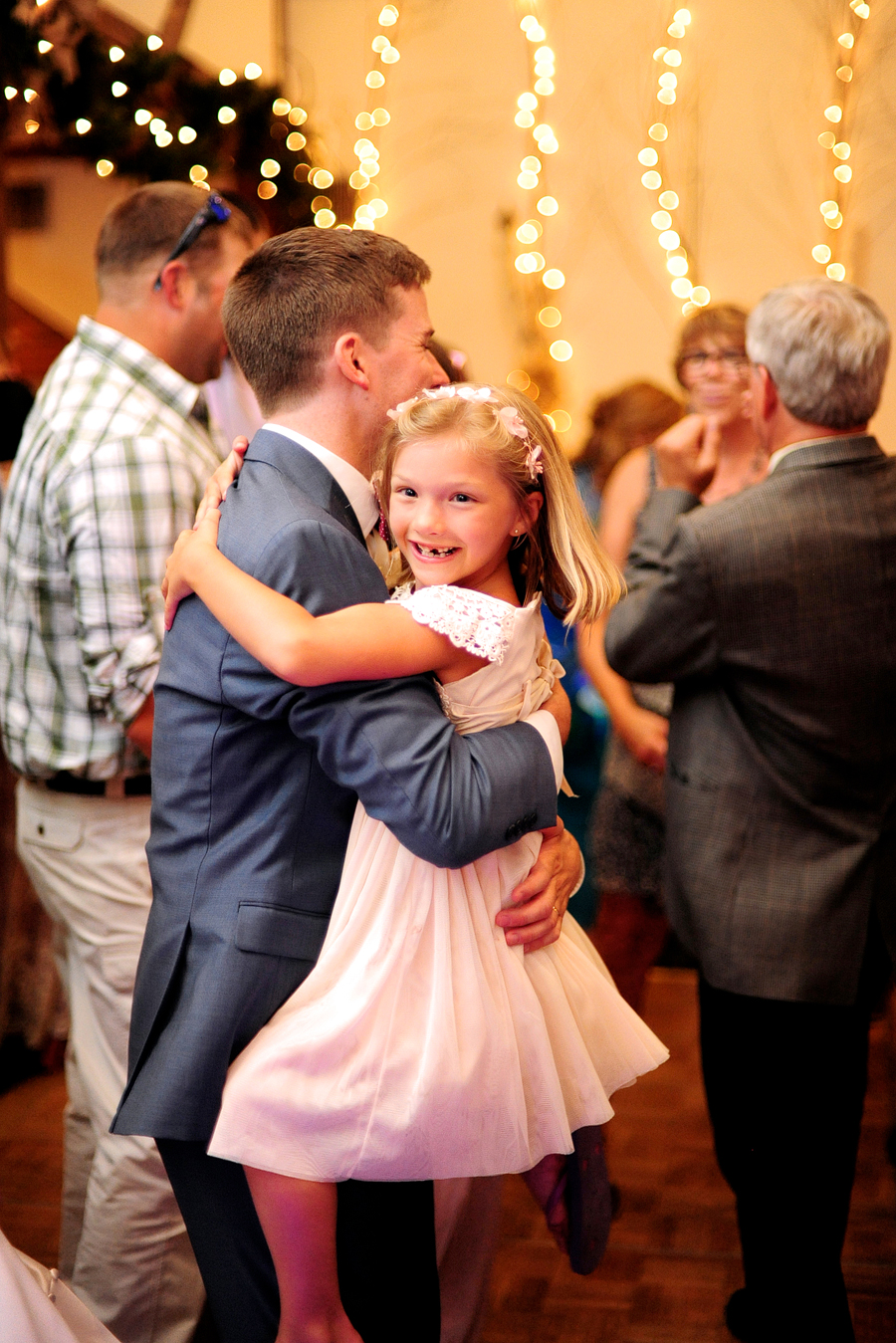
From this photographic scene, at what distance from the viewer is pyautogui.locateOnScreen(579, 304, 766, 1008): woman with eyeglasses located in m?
2.86

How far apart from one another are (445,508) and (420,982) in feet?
1.83

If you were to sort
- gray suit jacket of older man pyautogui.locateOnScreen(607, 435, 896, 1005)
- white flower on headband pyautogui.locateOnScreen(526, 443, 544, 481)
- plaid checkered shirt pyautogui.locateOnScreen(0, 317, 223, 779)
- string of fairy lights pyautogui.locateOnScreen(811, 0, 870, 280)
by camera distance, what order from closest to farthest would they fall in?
1. white flower on headband pyautogui.locateOnScreen(526, 443, 544, 481)
2. gray suit jacket of older man pyautogui.locateOnScreen(607, 435, 896, 1005)
3. plaid checkered shirt pyautogui.locateOnScreen(0, 317, 223, 779)
4. string of fairy lights pyautogui.locateOnScreen(811, 0, 870, 280)

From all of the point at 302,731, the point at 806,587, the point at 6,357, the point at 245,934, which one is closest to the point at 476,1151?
the point at 245,934

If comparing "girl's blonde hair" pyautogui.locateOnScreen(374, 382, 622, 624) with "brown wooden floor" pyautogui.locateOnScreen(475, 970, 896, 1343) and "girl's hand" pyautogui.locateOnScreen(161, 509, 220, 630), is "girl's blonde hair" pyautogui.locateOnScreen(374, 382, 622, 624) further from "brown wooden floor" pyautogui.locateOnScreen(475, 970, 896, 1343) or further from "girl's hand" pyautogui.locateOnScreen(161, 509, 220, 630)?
"brown wooden floor" pyautogui.locateOnScreen(475, 970, 896, 1343)

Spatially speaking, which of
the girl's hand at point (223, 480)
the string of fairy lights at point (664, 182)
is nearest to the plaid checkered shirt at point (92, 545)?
the girl's hand at point (223, 480)

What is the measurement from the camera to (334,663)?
1.30 metres

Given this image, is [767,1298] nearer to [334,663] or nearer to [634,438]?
[334,663]

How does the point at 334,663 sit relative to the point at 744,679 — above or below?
above

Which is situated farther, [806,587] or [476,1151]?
[806,587]

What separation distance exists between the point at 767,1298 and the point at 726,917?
0.67 m

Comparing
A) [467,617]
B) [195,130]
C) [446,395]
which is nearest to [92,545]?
[446,395]

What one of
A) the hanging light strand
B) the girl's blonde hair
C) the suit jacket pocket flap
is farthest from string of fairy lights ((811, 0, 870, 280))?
the suit jacket pocket flap

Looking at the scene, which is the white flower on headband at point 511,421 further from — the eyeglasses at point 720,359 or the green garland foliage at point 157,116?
the green garland foliage at point 157,116

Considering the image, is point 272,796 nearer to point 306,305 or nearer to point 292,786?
point 292,786
